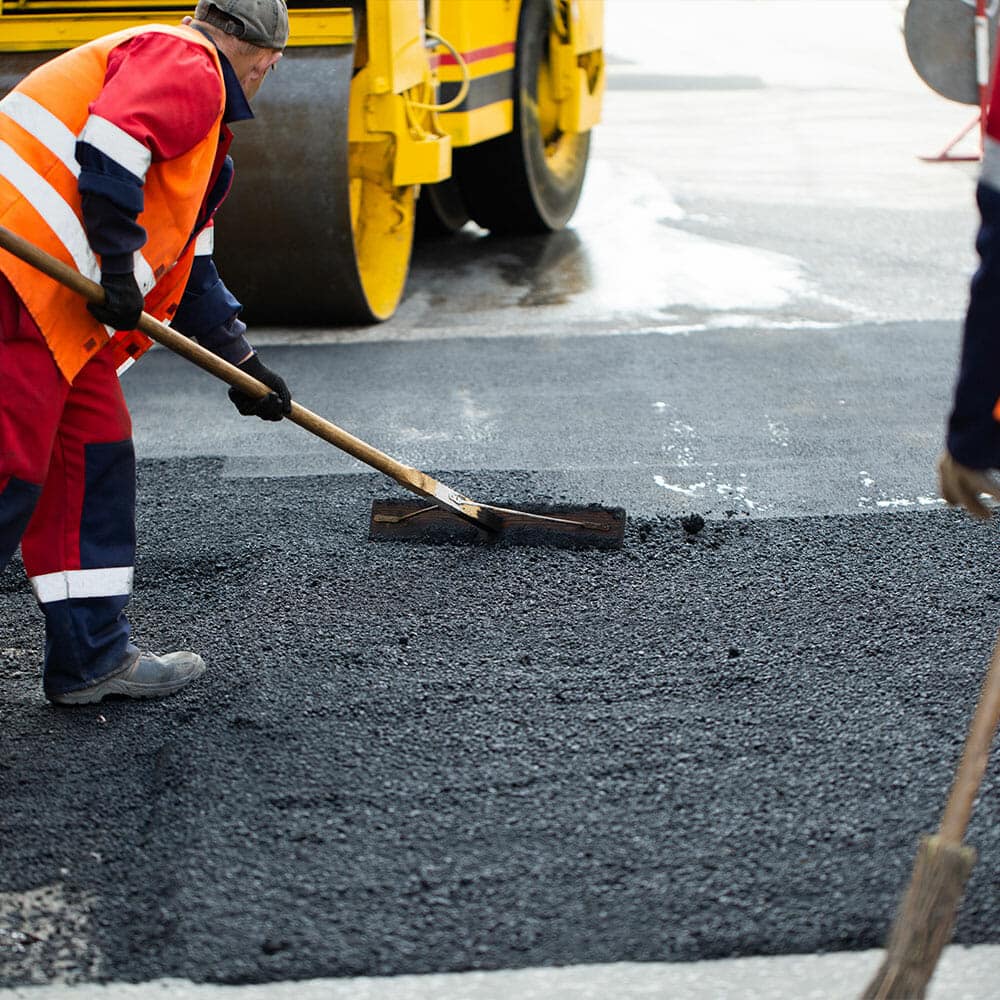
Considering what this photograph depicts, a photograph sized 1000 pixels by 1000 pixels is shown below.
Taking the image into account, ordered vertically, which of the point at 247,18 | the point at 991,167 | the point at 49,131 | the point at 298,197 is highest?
the point at 991,167

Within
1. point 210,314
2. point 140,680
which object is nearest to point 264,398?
point 210,314

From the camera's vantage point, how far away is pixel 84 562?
3104 mm

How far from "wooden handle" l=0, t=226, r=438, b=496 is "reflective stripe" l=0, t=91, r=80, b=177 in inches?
7.5

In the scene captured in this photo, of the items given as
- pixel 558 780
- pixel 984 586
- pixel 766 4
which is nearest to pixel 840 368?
pixel 984 586

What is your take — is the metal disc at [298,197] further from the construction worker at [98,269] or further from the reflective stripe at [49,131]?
the reflective stripe at [49,131]

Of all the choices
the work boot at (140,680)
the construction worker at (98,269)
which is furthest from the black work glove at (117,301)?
the work boot at (140,680)

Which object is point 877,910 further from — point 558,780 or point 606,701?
point 606,701

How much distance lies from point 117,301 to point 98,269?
0.40ft

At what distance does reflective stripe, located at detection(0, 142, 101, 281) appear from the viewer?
288 centimetres

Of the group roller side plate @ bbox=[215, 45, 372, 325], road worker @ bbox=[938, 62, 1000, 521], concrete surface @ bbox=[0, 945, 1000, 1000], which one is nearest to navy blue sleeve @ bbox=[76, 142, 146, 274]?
concrete surface @ bbox=[0, 945, 1000, 1000]

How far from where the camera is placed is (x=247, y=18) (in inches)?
117

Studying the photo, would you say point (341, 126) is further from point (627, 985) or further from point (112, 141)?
point (627, 985)

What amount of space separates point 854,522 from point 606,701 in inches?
50.8

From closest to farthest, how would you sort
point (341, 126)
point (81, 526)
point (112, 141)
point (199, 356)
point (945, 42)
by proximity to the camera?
point (112, 141) < point (81, 526) < point (199, 356) < point (945, 42) < point (341, 126)
